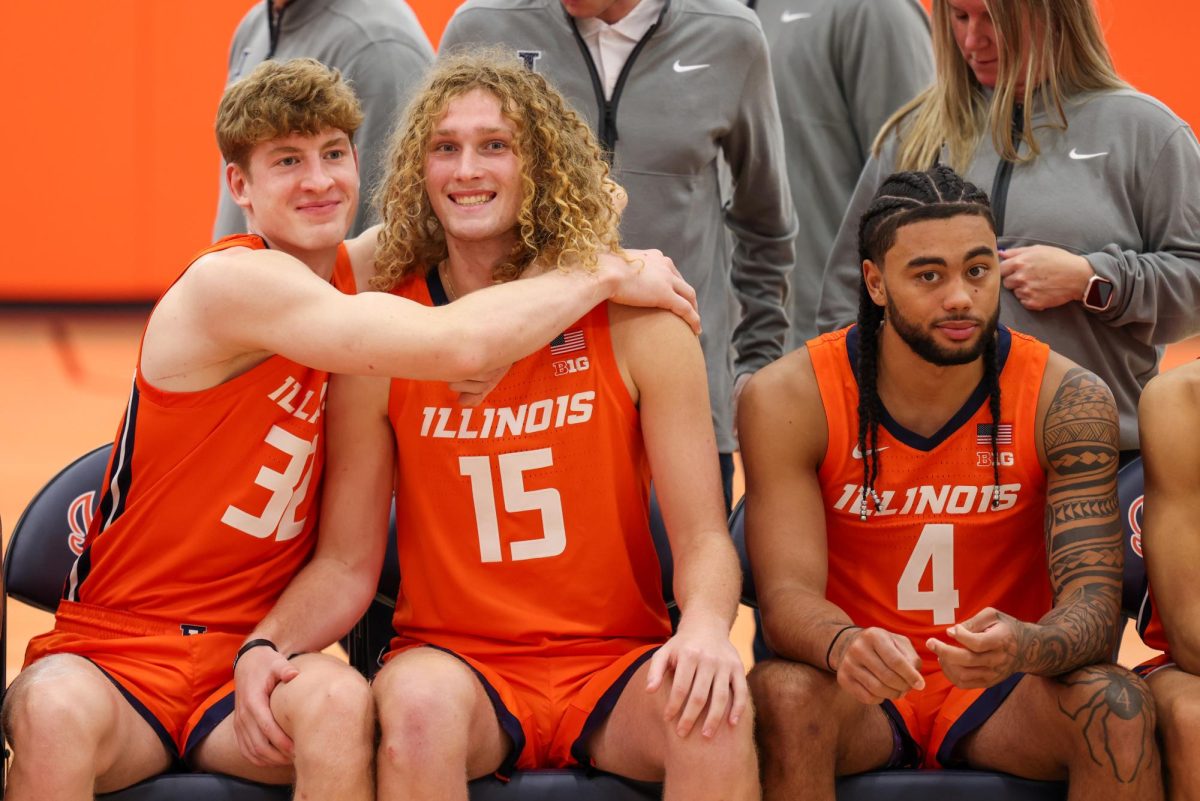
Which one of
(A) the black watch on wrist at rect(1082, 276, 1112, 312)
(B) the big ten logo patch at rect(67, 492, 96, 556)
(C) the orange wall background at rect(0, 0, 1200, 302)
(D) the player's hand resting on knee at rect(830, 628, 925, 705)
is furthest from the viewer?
(C) the orange wall background at rect(0, 0, 1200, 302)

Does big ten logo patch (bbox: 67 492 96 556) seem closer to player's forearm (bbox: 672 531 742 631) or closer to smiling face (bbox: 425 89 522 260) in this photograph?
smiling face (bbox: 425 89 522 260)

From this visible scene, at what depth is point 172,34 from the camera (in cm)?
1161

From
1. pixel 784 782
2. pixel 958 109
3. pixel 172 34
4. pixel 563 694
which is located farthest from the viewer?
pixel 172 34

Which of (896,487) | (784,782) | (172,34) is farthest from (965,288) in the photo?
(172,34)

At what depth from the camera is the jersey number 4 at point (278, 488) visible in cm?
307

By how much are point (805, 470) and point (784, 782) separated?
68cm

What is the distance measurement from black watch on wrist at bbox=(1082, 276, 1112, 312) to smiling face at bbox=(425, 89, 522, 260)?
1.29 m

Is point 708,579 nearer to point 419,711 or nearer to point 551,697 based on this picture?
point 551,697

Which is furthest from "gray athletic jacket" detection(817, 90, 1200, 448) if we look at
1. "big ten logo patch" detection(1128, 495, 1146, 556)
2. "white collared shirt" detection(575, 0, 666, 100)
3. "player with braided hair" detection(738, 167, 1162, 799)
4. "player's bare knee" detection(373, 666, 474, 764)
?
"player's bare knee" detection(373, 666, 474, 764)

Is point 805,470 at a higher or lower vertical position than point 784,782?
higher

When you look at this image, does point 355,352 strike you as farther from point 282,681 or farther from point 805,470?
point 805,470

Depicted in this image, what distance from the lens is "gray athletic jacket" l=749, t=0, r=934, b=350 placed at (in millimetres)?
4531

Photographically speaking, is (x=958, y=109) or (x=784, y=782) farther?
(x=958, y=109)

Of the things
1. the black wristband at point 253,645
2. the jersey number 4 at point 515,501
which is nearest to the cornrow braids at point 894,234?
the jersey number 4 at point 515,501
